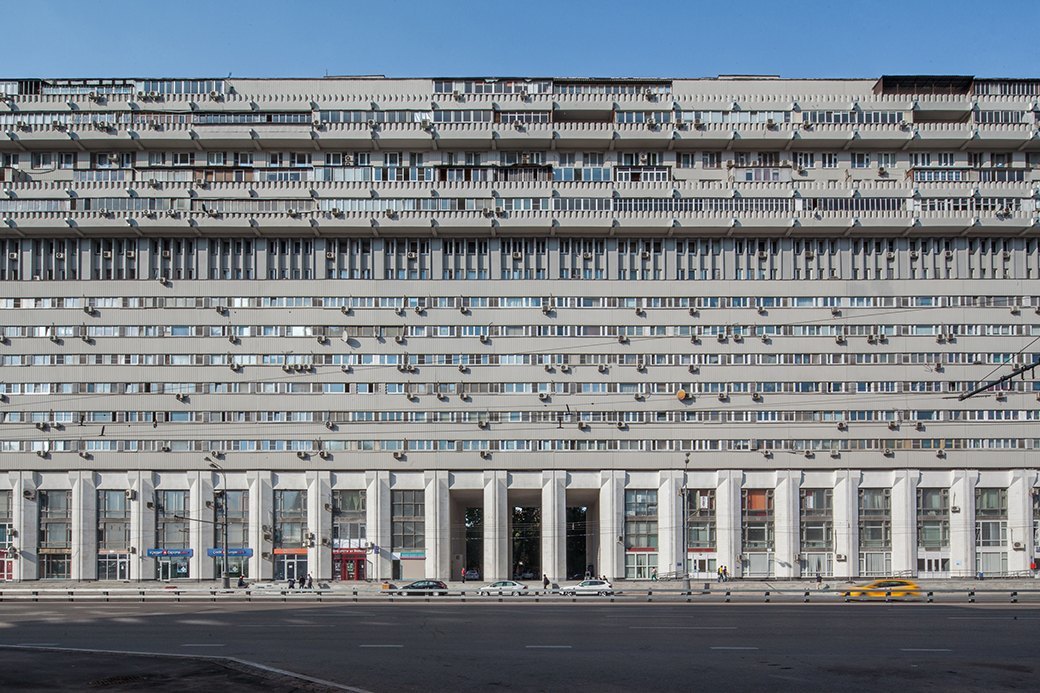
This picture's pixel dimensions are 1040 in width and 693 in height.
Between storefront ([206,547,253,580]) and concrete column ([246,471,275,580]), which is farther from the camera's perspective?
storefront ([206,547,253,580])

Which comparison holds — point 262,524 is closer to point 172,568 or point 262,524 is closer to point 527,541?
point 172,568

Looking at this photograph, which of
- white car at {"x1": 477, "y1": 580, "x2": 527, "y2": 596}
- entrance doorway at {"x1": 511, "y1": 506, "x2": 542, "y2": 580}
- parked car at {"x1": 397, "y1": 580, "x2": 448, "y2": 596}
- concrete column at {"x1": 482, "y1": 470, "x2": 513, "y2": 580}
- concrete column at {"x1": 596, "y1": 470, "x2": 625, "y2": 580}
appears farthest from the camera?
entrance doorway at {"x1": 511, "y1": 506, "x2": 542, "y2": 580}

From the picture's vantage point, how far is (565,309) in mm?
91500

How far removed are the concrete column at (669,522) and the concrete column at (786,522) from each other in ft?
23.8

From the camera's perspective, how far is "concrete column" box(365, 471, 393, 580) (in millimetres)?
88625

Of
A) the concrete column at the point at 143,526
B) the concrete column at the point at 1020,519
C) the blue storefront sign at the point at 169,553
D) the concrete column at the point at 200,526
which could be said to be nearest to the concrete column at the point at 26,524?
the concrete column at the point at 143,526

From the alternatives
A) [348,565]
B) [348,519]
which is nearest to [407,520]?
[348,519]

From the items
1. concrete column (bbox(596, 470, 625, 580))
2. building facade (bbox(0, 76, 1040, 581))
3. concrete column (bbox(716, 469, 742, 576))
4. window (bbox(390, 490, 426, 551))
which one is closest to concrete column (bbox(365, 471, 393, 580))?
building facade (bbox(0, 76, 1040, 581))

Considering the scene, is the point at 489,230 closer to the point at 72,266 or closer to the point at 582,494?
the point at 582,494

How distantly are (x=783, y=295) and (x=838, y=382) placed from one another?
310 inches

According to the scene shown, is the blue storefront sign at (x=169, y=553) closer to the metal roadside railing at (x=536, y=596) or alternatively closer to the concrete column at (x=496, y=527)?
the metal roadside railing at (x=536, y=596)

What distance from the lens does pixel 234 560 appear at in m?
89.5

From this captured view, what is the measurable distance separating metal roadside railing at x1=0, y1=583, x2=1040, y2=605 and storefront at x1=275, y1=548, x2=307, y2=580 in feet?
62.3

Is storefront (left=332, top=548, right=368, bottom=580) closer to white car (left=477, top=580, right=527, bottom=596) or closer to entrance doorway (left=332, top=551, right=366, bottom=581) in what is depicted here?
entrance doorway (left=332, top=551, right=366, bottom=581)
